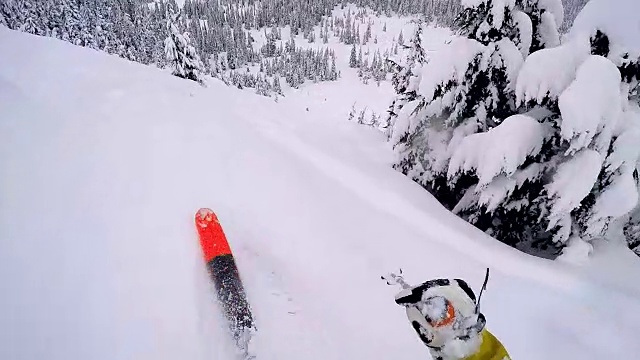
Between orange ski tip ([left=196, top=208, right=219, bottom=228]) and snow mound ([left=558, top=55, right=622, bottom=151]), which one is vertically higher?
snow mound ([left=558, top=55, right=622, bottom=151])

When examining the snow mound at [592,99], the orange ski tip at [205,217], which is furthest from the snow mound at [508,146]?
the orange ski tip at [205,217]

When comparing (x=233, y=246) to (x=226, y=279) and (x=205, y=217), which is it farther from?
(x=226, y=279)

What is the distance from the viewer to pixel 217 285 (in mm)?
5035

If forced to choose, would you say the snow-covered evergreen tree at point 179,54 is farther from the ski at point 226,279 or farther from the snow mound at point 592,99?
the snow mound at point 592,99

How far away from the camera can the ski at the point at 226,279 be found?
465 centimetres

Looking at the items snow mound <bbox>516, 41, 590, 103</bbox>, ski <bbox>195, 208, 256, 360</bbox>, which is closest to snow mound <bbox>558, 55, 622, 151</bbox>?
snow mound <bbox>516, 41, 590, 103</bbox>

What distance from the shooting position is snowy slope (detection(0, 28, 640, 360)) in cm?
445

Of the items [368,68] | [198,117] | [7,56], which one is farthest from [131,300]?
[368,68]

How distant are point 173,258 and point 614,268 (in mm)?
7669

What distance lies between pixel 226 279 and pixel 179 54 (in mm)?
23875

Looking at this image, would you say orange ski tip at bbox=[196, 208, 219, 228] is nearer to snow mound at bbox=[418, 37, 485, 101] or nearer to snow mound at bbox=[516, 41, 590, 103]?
snow mound at bbox=[418, 37, 485, 101]

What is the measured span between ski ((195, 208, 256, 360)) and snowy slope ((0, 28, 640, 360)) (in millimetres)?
207

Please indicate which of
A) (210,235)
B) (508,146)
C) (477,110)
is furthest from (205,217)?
(477,110)

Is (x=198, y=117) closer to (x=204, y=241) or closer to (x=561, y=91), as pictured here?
(x=204, y=241)
